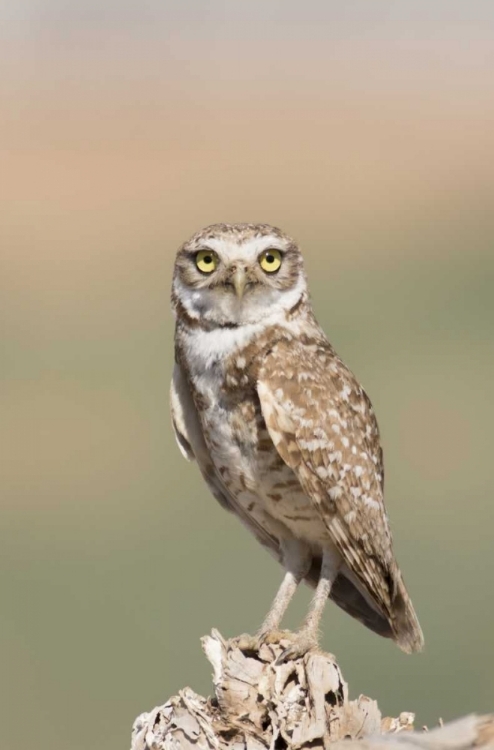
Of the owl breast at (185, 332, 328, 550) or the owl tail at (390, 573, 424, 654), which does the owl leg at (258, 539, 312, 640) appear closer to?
the owl breast at (185, 332, 328, 550)

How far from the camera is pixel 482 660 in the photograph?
11.6 metres

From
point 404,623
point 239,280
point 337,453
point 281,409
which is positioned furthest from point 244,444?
point 404,623

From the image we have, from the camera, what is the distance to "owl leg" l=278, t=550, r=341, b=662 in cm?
607

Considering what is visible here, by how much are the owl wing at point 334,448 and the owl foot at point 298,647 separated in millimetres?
370

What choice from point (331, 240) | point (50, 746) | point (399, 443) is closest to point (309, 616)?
point (50, 746)

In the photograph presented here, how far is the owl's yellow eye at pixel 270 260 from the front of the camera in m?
6.33

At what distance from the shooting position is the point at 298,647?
6094 mm

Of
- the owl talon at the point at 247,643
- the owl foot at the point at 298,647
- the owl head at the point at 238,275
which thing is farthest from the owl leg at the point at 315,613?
the owl head at the point at 238,275

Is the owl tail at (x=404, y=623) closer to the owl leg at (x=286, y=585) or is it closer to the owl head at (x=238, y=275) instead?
the owl leg at (x=286, y=585)

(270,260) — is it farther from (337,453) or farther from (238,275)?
(337,453)

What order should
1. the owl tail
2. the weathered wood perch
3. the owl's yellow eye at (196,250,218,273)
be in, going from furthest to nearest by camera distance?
the owl tail
the owl's yellow eye at (196,250,218,273)
the weathered wood perch

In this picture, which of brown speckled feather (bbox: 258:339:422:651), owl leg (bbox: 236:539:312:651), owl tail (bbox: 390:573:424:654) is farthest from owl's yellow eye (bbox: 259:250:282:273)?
owl tail (bbox: 390:573:424:654)

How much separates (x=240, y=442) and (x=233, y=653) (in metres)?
1.03

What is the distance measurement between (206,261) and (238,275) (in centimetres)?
19
